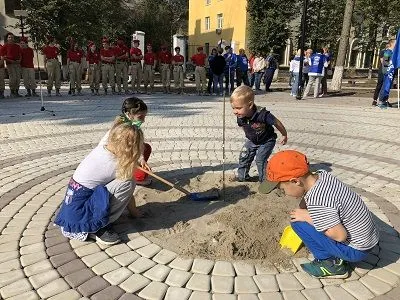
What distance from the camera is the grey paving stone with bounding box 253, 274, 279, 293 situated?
2738mm

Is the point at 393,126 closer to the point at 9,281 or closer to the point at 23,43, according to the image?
the point at 9,281

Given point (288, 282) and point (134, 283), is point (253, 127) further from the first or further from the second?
point (134, 283)

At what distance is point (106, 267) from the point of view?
298cm

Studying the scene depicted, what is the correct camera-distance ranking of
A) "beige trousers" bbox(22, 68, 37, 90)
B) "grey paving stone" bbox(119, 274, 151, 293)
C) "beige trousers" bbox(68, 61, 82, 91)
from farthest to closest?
1. "beige trousers" bbox(68, 61, 82, 91)
2. "beige trousers" bbox(22, 68, 37, 90)
3. "grey paving stone" bbox(119, 274, 151, 293)

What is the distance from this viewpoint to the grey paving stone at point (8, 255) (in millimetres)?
3082

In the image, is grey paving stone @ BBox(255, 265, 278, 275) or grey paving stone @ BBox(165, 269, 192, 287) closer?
grey paving stone @ BBox(165, 269, 192, 287)

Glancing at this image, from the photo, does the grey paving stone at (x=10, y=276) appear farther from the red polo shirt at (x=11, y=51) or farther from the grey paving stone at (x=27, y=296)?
the red polo shirt at (x=11, y=51)

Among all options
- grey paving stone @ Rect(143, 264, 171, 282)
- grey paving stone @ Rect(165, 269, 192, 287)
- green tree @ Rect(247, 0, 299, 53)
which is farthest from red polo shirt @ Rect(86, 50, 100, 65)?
green tree @ Rect(247, 0, 299, 53)

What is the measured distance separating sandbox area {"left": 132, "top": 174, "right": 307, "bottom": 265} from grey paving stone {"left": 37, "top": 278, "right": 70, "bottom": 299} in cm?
88

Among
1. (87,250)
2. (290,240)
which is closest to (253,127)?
(290,240)

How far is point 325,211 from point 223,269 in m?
0.91

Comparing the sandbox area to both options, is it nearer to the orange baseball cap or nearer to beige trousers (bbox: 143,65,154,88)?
the orange baseball cap

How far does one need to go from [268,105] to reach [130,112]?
8903 mm

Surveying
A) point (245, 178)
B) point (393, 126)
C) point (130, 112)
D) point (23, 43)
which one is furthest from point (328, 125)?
point (23, 43)
